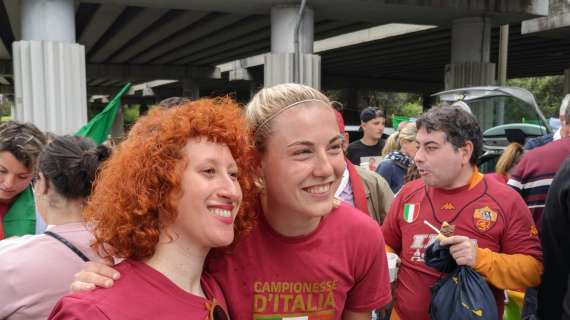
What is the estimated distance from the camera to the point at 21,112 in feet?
31.5

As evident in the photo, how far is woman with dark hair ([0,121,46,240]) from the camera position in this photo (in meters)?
2.93

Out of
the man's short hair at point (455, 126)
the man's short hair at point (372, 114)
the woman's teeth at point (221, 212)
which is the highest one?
the man's short hair at point (372, 114)

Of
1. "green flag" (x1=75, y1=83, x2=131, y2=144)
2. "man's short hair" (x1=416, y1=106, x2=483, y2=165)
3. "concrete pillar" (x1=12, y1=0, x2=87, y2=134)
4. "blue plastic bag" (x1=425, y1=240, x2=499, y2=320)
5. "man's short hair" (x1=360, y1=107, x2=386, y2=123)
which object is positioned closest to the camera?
"blue plastic bag" (x1=425, y1=240, x2=499, y2=320)

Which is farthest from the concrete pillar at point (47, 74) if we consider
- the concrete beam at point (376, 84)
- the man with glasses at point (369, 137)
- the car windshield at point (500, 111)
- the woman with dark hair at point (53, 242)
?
the concrete beam at point (376, 84)

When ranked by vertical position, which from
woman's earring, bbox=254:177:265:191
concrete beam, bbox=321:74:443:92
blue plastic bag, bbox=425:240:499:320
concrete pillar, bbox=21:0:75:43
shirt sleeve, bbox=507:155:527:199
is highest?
concrete beam, bbox=321:74:443:92

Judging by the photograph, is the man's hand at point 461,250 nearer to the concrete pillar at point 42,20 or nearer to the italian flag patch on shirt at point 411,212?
the italian flag patch on shirt at point 411,212

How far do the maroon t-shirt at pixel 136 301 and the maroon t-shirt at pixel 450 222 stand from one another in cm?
150

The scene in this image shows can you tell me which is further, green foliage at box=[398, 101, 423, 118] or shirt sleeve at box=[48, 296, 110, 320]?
green foliage at box=[398, 101, 423, 118]

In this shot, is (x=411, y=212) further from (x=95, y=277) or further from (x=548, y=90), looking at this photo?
(x=548, y=90)

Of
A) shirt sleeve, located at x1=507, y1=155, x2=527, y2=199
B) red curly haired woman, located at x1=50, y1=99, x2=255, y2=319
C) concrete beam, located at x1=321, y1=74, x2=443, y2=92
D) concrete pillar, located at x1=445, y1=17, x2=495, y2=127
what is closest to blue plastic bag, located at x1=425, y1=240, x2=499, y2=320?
shirt sleeve, located at x1=507, y1=155, x2=527, y2=199

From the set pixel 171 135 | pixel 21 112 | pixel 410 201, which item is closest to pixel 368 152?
pixel 410 201

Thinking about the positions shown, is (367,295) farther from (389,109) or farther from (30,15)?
(389,109)

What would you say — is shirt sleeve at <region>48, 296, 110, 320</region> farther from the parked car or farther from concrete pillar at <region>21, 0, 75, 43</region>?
concrete pillar at <region>21, 0, 75, 43</region>

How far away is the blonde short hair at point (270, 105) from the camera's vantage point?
173 centimetres
